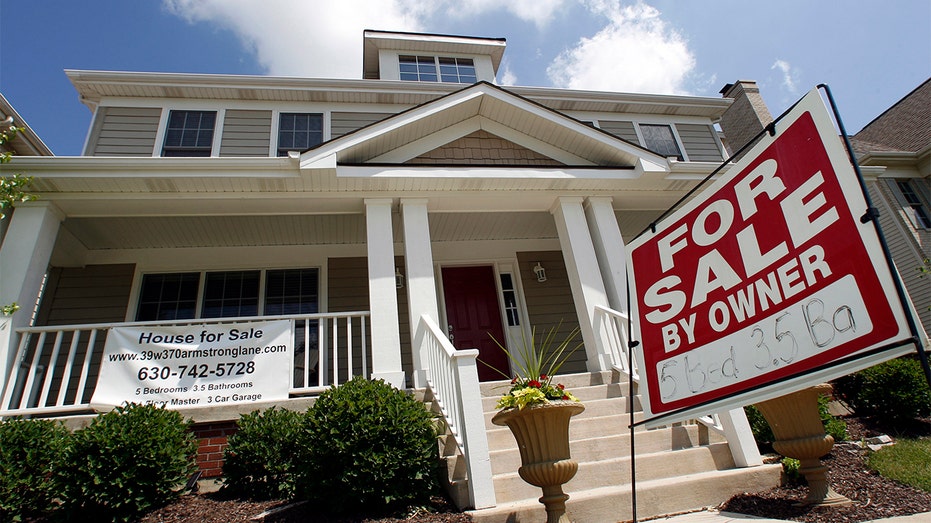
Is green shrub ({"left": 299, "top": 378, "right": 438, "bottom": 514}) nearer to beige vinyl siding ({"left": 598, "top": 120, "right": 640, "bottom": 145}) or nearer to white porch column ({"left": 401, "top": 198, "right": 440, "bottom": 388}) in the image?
white porch column ({"left": 401, "top": 198, "right": 440, "bottom": 388})

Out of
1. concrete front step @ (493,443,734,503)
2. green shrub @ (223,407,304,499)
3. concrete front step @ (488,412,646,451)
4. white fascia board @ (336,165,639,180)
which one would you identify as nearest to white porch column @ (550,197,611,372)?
white fascia board @ (336,165,639,180)

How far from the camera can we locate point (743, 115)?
13664 mm

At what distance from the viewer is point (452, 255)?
902cm

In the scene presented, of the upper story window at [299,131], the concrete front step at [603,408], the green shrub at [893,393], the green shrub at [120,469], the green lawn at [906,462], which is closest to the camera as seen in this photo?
the green shrub at [120,469]

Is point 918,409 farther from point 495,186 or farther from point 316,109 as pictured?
point 316,109

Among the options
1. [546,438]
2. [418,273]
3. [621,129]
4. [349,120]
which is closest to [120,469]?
[546,438]

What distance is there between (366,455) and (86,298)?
6.98m

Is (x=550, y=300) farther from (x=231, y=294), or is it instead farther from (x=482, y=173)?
(x=231, y=294)

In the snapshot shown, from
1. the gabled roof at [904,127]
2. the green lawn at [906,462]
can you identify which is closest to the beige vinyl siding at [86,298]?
the green lawn at [906,462]

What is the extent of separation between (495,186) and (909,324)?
6.12 metres

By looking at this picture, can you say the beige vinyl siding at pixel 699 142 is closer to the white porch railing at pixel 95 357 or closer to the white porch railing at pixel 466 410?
the white porch railing at pixel 95 357

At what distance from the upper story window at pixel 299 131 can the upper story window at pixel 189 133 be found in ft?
3.83

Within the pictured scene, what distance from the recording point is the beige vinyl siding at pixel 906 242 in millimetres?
11742

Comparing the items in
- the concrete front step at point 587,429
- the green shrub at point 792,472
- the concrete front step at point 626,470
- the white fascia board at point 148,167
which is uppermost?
the white fascia board at point 148,167
